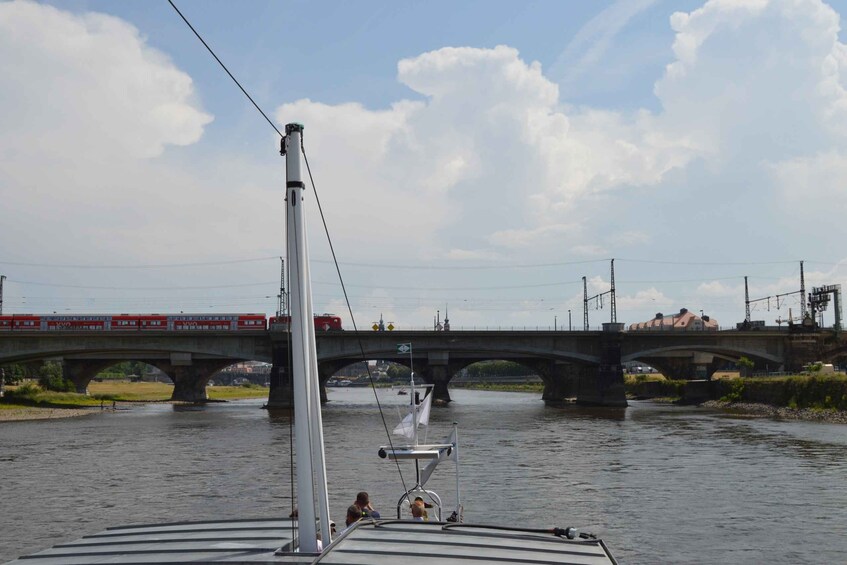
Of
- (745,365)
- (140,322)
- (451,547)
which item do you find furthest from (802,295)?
(451,547)

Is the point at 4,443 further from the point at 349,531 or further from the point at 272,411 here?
the point at 349,531

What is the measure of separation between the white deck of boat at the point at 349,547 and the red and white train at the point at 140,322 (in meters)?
84.7

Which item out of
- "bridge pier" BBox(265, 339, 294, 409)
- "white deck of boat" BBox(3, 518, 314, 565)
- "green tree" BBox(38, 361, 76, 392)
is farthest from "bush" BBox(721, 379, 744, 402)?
"white deck of boat" BBox(3, 518, 314, 565)

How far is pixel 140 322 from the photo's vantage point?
99312 mm

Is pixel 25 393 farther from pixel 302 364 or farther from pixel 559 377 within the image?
pixel 302 364

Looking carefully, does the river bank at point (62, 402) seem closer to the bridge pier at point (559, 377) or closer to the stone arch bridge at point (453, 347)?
the stone arch bridge at point (453, 347)

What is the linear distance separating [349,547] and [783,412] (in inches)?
3086

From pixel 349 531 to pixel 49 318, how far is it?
317 ft

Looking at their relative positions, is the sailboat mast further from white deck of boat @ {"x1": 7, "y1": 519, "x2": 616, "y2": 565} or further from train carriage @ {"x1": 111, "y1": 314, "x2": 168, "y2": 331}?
train carriage @ {"x1": 111, "y1": 314, "x2": 168, "y2": 331}

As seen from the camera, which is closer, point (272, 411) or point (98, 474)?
point (98, 474)

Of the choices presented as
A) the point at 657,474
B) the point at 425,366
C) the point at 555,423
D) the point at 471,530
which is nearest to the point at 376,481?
the point at 657,474

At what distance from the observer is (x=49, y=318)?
9731cm

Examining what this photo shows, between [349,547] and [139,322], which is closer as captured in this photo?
[349,547]

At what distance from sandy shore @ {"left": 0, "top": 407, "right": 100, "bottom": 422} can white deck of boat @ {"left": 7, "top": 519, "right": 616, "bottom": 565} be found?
7607 cm
